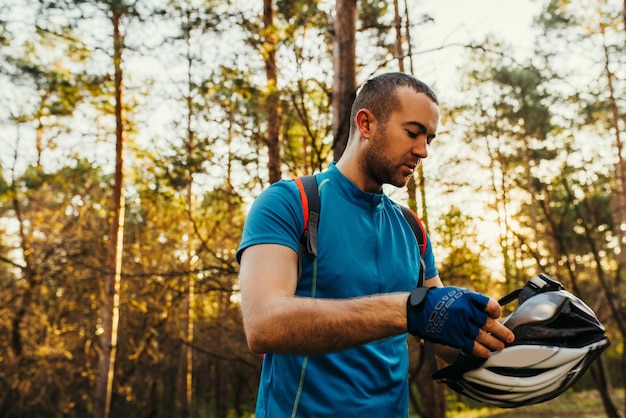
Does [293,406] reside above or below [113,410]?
above

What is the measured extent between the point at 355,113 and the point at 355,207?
459 millimetres

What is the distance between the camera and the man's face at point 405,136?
2127 millimetres

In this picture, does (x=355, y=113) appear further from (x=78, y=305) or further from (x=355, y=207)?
(x=78, y=305)

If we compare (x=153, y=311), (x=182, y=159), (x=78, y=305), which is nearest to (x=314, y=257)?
(x=182, y=159)

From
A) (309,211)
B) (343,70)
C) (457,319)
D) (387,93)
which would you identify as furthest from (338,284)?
(343,70)

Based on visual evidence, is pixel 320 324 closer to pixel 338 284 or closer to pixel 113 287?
pixel 338 284

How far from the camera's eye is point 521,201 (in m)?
27.1

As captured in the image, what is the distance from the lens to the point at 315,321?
1.50 meters

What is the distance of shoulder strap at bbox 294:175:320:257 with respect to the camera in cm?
191

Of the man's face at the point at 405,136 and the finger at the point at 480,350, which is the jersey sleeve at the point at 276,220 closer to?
the man's face at the point at 405,136

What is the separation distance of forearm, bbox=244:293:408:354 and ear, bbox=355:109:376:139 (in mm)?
889

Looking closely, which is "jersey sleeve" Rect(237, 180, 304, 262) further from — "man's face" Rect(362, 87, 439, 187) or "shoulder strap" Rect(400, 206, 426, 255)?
"shoulder strap" Rect(400, 206, 426, 255)

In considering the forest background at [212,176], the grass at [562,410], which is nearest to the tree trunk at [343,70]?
the forest background at [212,176]

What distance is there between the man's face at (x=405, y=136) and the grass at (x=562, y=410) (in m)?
19.4
